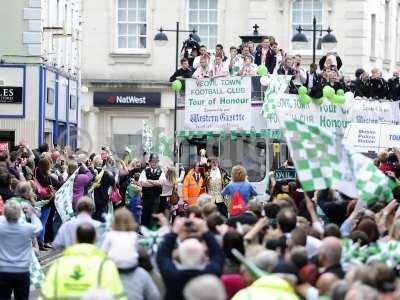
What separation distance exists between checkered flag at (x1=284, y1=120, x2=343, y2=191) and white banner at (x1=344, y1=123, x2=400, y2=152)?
48.7 ft

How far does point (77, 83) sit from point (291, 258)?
35.8 meters

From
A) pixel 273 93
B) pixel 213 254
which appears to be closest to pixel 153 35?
pixel 273 93

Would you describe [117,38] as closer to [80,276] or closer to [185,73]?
[185,73]

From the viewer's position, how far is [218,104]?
33.0 metres

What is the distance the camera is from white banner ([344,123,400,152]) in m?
32.3

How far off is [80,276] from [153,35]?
44.9 meters

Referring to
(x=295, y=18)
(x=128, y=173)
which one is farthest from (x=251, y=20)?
(x=128, y=173)

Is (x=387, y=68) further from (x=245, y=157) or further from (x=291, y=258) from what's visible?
(x=291, y=258)

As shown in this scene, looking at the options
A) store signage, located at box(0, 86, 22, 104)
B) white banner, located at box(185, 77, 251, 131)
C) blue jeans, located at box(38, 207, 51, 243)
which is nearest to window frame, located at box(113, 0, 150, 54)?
store signage, located at box(0, 86, 22, 104)

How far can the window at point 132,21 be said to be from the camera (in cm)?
5947

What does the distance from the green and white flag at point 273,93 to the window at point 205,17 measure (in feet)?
88.6

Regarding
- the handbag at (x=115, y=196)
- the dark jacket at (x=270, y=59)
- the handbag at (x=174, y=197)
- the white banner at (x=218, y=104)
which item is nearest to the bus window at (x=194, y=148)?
the white banner at (x=218, y=104)

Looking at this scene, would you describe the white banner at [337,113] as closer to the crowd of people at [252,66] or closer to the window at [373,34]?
the crowd of people at [252,66]

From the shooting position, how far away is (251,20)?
5866cm
